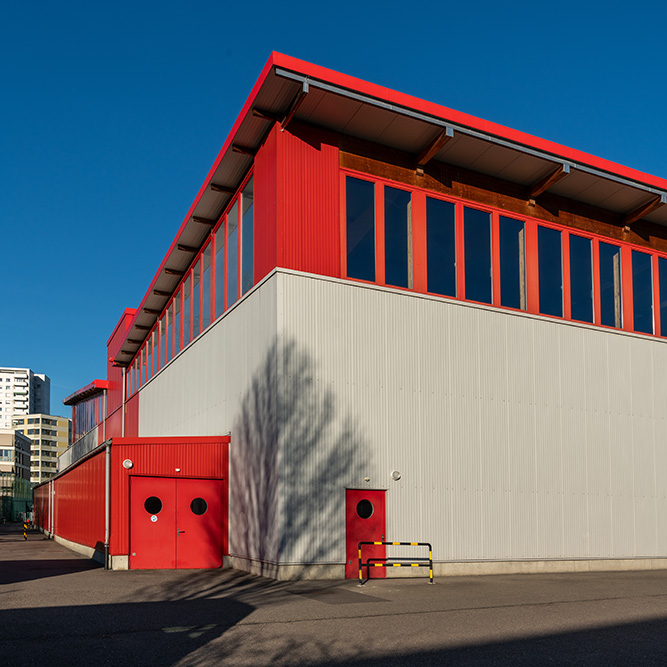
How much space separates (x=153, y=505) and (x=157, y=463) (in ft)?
3.43

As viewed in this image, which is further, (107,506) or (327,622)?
(107,506)

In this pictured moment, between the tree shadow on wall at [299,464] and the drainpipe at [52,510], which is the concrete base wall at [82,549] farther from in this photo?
the tree shadow on wall at [299,464]

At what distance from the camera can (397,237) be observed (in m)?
20.0

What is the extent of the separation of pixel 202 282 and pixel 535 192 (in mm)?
10986

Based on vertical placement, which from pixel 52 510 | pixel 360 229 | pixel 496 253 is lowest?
pixel 52 510

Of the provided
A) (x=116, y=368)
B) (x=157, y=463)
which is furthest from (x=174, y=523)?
(x=116, y=368)

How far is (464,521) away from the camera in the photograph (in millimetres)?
19531

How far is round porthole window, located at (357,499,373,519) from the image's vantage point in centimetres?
1828

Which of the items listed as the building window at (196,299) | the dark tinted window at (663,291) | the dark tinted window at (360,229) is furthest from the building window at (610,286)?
the building window at (196,299)

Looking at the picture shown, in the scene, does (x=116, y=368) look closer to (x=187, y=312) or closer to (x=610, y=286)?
(x=187, y=312)

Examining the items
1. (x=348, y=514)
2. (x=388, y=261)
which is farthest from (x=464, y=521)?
(x=388, y=261)

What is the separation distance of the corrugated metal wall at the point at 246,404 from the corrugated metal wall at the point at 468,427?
64 centimetres

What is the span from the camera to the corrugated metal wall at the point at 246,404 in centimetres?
1811

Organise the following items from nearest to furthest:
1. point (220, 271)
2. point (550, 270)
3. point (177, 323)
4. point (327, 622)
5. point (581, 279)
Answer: point (327, 622) → point (550, 270) → point (581, 279) → point (220, 271) → point (177, 323)
